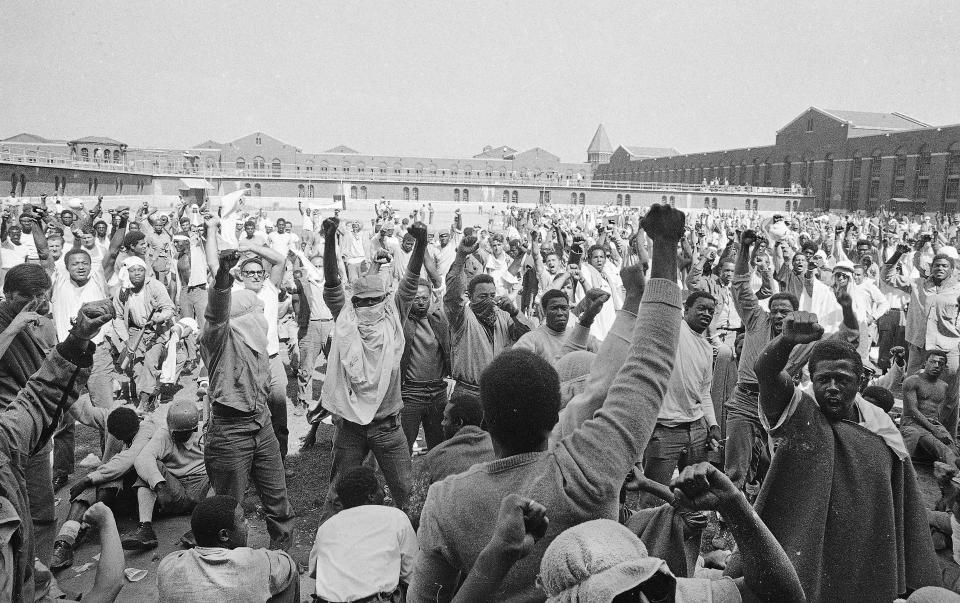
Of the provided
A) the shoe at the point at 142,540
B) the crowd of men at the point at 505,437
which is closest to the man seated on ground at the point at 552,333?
the crowd of men at the point at 505,437

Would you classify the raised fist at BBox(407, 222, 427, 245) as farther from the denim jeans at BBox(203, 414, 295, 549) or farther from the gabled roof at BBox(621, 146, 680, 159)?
the gabled roof at BBox(621, 146, 680, 159)

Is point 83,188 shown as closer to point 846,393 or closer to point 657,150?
point 846,393

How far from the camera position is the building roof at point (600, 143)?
Result: 352 feet

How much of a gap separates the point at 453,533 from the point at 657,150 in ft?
339

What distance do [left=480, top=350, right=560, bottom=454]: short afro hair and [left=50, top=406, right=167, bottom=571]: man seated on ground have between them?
3537 mm

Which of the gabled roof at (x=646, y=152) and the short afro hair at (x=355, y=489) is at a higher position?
the gabled roof at (x=646, y=152)

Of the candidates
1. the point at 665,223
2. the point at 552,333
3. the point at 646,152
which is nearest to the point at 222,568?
the point at 665,223

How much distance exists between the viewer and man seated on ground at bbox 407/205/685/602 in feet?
5.07

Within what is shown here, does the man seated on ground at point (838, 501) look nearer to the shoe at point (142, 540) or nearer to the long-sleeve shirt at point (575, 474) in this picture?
the long-sleeve shirt at point (575, 474)

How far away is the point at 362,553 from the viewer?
3.03 meters

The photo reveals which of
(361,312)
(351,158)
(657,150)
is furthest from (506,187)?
(361,312)

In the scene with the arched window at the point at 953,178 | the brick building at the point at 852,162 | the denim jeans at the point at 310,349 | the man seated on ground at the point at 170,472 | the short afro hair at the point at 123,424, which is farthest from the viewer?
the brick building at the point at 852,162

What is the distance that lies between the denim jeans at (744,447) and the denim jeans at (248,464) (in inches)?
126

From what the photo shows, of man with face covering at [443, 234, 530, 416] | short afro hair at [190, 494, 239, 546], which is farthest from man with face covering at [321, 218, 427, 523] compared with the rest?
short afro hair at [190, 494, 239, 546]
